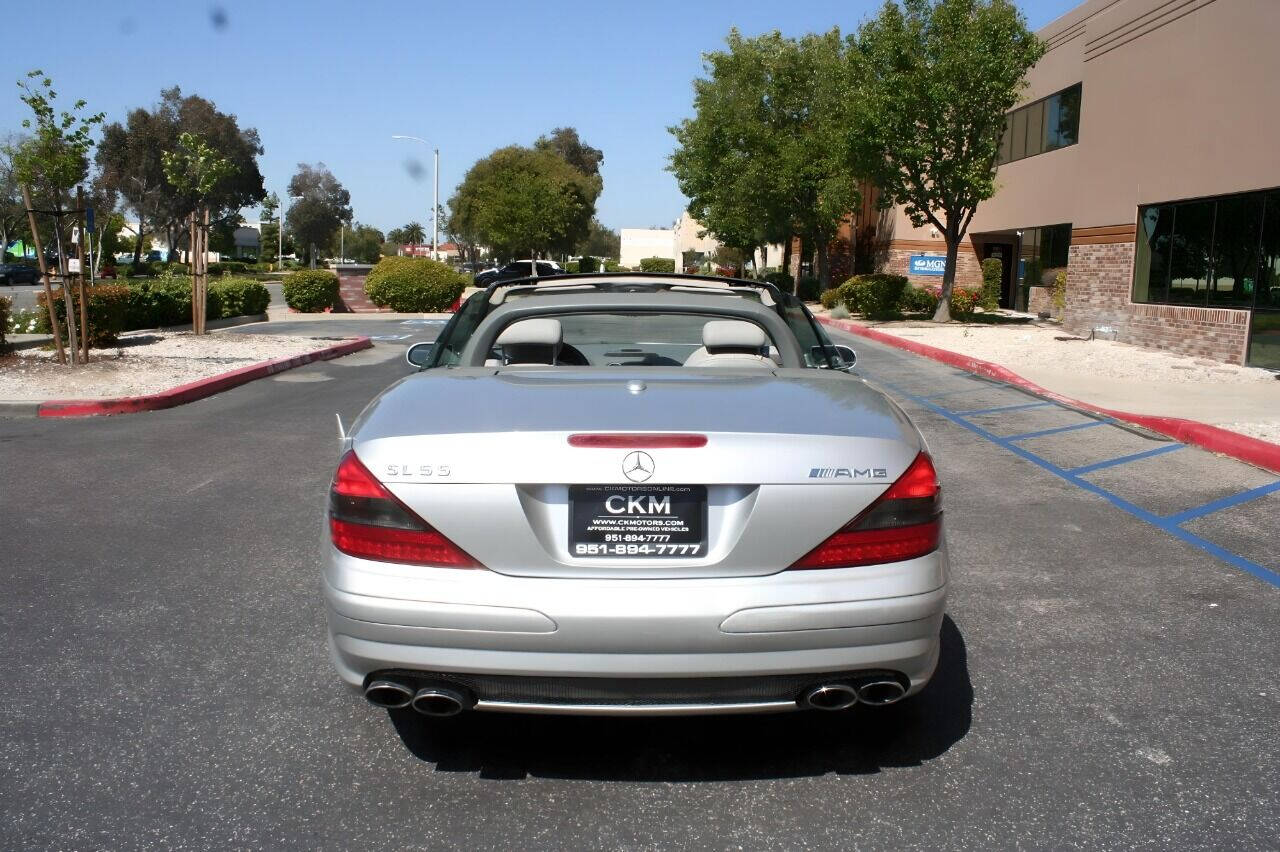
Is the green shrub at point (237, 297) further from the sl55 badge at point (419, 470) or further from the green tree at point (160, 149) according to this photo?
the green tree at point (160, 149)

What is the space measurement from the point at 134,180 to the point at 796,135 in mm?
48240

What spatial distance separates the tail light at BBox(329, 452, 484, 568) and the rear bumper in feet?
0.13

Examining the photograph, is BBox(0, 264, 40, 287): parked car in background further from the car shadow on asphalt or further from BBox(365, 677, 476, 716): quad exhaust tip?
BBox(365, 677, 476, 716): quad exhaust tip

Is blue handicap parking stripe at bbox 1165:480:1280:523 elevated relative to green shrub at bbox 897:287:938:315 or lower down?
lower down

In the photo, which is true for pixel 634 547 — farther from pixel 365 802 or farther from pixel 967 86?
pixel 967 86

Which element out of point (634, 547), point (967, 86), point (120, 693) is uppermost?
point (967, 86)

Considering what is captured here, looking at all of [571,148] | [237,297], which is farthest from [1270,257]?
[571,148]

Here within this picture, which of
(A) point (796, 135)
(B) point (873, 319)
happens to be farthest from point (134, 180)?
(B) point (873, 319)

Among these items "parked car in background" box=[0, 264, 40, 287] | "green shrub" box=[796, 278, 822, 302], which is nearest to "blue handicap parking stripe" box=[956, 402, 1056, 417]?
"green shrub" box=[796, 278, 822, 302]

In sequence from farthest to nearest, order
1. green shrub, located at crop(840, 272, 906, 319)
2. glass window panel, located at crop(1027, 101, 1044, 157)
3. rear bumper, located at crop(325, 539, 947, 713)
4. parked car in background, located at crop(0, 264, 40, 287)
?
parked car in background, located at crop(0, 264, 40, 287) < green shrub, located at crop(840, 272, 906, 319) < glass window panel, located at crop(1027, 101, 1044, 157) < rear bumper, located at crop(325, 539, 947, 713)

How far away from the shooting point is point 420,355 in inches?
220

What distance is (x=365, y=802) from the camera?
11.0 feet

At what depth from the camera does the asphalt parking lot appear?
10.6 ft

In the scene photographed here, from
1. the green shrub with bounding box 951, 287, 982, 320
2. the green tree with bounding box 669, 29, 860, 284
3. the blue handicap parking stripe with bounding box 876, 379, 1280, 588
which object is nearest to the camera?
the blue handicap parking stripe with bounding box 876, 379, 1280, 588
